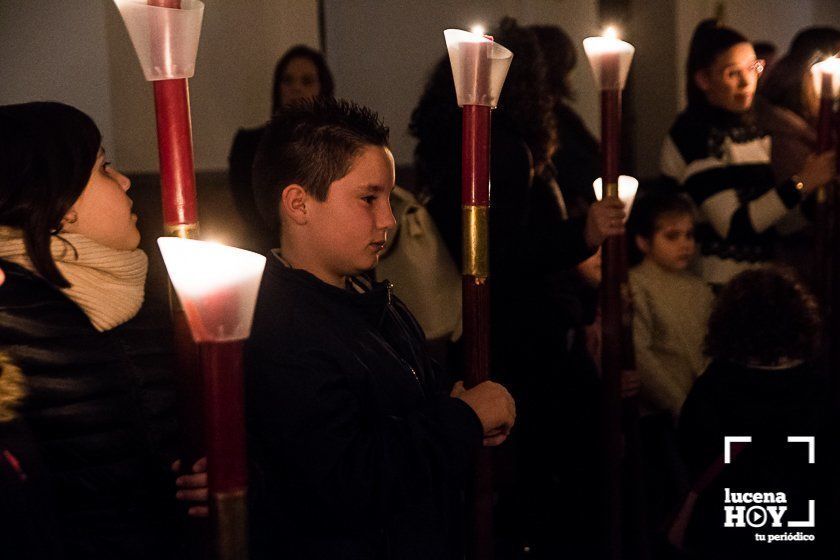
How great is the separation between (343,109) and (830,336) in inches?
66.7

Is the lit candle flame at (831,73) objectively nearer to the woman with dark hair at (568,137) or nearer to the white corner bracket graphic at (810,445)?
the woman with dark hair at (568,137)

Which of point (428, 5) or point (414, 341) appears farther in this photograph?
point (428, 5)

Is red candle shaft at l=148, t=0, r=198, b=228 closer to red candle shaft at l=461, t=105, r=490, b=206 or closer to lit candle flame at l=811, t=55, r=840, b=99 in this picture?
red candle shaft at l=461, t=105, r=490, b=206

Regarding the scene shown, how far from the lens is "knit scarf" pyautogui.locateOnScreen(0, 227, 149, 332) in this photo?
1.32 m

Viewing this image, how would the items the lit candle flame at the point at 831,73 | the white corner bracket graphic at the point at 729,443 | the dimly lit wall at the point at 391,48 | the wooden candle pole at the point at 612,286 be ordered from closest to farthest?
1. the wooden candle pole at the point at 612,286
2. the white corner bracket graphic at the point at 729,443
3. the lit candle flame at the point at 831,73
4. the dimly lit wall at the point at 391,48

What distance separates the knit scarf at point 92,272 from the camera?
4.34 feet

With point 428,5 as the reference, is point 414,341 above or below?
below

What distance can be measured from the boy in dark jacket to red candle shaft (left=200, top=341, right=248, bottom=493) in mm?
364

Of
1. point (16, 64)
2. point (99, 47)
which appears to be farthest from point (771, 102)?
point (16, 64)

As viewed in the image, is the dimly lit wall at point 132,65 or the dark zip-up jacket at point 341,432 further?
the dimly lit wall at point 132,65

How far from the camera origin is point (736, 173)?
3061 millimetres

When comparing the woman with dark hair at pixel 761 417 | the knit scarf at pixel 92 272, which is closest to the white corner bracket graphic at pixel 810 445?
the woman with dark hair at pixel 761 417

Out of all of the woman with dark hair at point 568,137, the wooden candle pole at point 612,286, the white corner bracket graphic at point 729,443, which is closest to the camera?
the wooden candle pole at point 612,286

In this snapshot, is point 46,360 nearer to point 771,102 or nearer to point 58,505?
point 58,505
